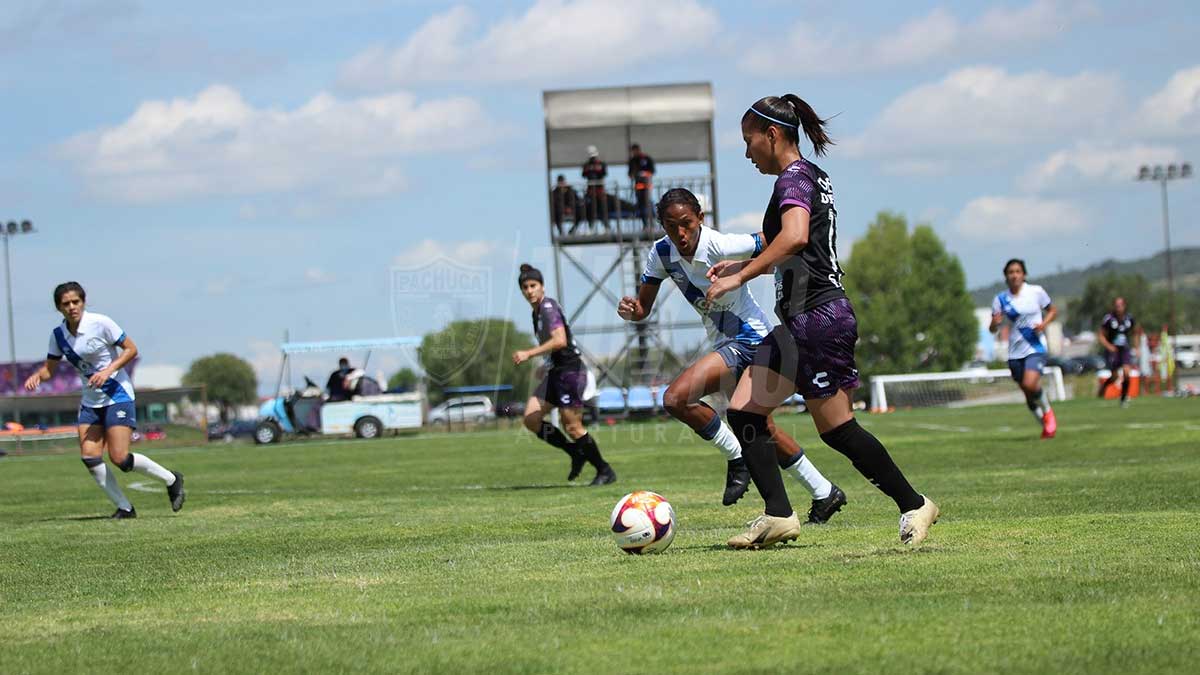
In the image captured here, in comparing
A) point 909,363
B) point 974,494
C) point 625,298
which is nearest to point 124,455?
point 625,298

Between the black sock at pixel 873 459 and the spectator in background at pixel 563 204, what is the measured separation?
115ft

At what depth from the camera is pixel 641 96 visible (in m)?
43.9

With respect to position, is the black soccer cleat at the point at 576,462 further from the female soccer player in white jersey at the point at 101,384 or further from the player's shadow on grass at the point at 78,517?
the player's shadow on grass at the point at 78,517

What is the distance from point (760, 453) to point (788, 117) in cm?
174

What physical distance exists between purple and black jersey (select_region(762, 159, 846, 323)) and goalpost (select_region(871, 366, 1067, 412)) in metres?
37.0

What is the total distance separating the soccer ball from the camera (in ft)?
23.5

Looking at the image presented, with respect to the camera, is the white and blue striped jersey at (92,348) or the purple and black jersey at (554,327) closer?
the white and blue striped jersey at (92,348)

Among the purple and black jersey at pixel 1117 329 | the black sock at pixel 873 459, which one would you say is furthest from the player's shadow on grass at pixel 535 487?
the purple and black jersey at pixel 1117 329

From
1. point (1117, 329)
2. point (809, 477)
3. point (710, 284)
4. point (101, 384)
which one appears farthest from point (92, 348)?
point (1117, 329)

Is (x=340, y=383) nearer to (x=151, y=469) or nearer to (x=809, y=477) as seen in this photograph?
(x=151, y=469)

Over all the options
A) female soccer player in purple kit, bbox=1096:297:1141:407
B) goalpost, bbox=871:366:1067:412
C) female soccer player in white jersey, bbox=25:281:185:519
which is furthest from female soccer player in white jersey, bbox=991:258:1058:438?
goalpost, bbox=871:366:1067:412

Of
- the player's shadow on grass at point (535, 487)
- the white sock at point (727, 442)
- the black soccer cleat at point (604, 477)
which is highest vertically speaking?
the white sock at point (727, 442)

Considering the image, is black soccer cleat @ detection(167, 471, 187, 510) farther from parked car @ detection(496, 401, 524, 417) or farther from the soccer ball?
the soccer ball

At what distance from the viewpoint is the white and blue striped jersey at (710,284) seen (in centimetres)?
846
